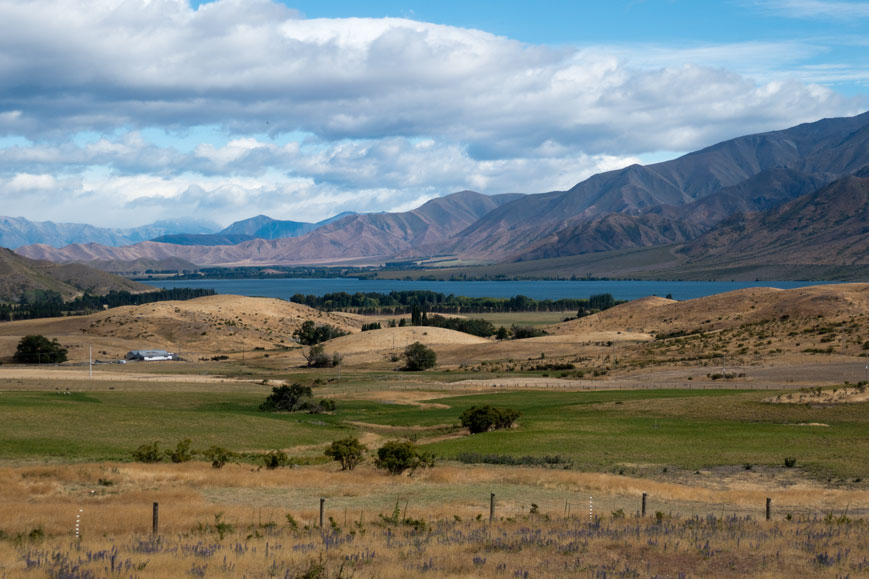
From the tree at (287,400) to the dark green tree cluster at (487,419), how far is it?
67.0 ft

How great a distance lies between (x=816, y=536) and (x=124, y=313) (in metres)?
188

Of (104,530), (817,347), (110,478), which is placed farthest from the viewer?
(817,347)

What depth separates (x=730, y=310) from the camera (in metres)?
148

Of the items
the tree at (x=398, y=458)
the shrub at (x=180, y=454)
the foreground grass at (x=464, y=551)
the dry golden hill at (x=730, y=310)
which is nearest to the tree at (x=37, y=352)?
the dry golden hill at (x=730, y=310)

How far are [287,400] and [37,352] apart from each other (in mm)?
75142

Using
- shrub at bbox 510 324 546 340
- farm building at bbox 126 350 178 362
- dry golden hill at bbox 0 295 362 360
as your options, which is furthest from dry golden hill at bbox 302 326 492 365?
dry golden hill at bbox 0 295 362 360

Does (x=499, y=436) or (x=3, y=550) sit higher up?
(x=3, y=550)

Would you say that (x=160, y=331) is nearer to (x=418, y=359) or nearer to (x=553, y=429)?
(x=418, y=359)

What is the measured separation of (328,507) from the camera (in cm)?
2916

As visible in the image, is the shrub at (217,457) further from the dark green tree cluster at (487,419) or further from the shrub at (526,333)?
the shrub at (526,333)

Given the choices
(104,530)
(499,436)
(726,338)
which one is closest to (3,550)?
(104,530)

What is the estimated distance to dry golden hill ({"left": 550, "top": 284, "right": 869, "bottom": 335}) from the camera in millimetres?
127312

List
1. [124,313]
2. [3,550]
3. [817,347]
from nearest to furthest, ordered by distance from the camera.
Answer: [3,550] → [817,347] → [124,313]

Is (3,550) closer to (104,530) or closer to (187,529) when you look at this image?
(104,530)
